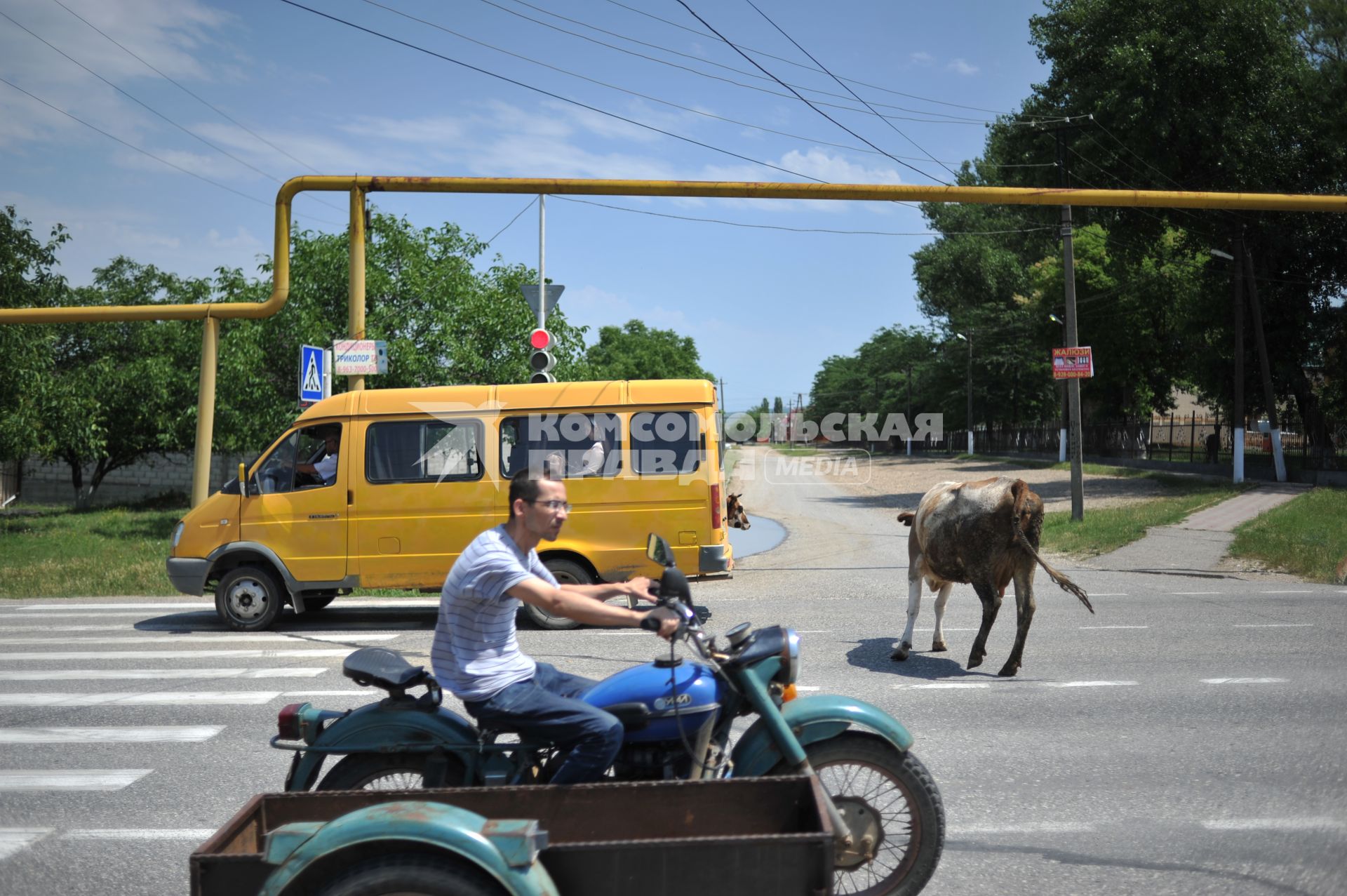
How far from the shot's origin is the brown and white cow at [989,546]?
337 inches

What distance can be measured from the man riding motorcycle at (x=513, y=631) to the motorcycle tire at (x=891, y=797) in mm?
856

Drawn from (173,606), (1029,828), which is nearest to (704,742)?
(1029,828)

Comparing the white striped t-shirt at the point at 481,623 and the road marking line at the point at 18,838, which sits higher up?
the white striped t-shirt at the point at 481,623

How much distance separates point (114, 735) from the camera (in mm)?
7074

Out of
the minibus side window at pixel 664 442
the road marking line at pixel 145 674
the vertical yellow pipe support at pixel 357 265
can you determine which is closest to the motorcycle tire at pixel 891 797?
the road marking line at pixel 145 674

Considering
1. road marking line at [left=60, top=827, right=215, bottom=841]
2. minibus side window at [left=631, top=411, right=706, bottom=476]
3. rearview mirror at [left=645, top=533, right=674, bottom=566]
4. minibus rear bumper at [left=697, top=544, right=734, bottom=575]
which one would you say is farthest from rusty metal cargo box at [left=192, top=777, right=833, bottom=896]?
minibus side window at [left=631, top=411, right=706, bottom=476]

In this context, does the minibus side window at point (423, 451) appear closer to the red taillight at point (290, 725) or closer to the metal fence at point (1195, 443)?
the red taillight at point (290, 725)

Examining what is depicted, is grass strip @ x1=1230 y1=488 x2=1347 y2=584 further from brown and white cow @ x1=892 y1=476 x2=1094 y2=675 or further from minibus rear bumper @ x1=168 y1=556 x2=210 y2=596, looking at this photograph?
minibus rear bumper @ x1=168 y1=556 x2=210 y2=596

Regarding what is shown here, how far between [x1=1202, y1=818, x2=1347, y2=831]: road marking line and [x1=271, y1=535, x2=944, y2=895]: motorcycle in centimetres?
184

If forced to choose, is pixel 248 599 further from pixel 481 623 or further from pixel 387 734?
pixel 481 623

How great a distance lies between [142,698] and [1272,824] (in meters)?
7.57

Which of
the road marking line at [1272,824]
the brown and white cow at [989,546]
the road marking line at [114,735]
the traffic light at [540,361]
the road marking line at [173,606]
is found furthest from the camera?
the traffic light at [540,361]

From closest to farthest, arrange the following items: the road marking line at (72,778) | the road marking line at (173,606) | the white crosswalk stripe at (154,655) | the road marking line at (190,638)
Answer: the road marking line at (72,778) < the white crosswalk stripe at (154,655) < the road marking line at (190,638) < the road marking line at (173,606)

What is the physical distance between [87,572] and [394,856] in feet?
52.3
